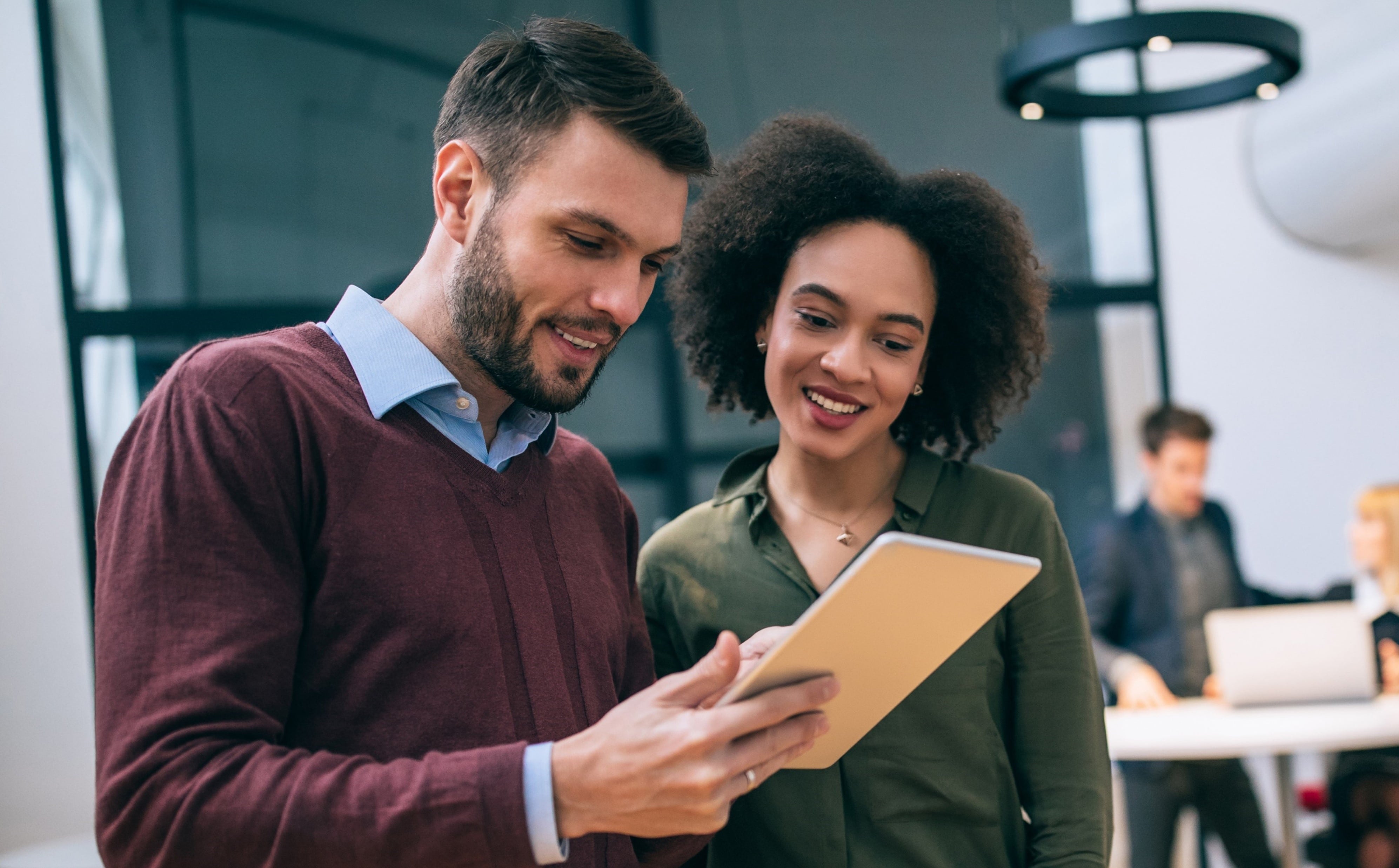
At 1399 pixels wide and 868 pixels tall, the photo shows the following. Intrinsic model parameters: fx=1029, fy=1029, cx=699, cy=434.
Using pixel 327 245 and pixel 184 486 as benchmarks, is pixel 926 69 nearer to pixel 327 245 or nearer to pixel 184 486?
pixel 327 245

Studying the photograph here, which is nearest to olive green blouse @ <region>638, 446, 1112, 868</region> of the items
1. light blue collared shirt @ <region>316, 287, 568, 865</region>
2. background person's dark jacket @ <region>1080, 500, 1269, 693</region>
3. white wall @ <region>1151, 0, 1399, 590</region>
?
light blue collared shirt @ <region>316, 287, 568, 865</region>

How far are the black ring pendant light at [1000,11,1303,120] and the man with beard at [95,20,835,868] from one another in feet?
7.09

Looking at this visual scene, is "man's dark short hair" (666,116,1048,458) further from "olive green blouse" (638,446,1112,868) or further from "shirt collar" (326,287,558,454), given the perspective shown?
"shirt collar" (326,287,558,454)

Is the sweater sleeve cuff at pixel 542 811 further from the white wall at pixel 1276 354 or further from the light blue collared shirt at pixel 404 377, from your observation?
the white wall at pixel 1276 354

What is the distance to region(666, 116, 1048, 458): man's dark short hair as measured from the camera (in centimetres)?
163

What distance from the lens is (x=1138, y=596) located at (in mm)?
3748

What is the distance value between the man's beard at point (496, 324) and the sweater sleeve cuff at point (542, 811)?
0.45 m

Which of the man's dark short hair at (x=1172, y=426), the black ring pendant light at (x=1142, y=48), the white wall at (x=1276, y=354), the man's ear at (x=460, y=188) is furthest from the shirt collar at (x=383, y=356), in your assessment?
the white wall at (x=1276, y=354)

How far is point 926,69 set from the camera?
5.09 m

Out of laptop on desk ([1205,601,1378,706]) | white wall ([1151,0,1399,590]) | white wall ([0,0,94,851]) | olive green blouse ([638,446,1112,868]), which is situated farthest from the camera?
white wall ([1151,0,1399,590])

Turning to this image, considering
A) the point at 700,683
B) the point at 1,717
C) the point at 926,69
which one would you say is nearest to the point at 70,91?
the point at 1,717

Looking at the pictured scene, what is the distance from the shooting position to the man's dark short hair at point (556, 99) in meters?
1.16

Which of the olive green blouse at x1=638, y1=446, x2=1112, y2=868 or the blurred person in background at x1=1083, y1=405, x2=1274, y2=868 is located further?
the blurred person in background at x1=1083, y1=405, x2=1274, y2=868

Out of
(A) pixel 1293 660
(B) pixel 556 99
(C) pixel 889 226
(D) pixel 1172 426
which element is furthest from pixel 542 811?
(D) pixel 1172 426
